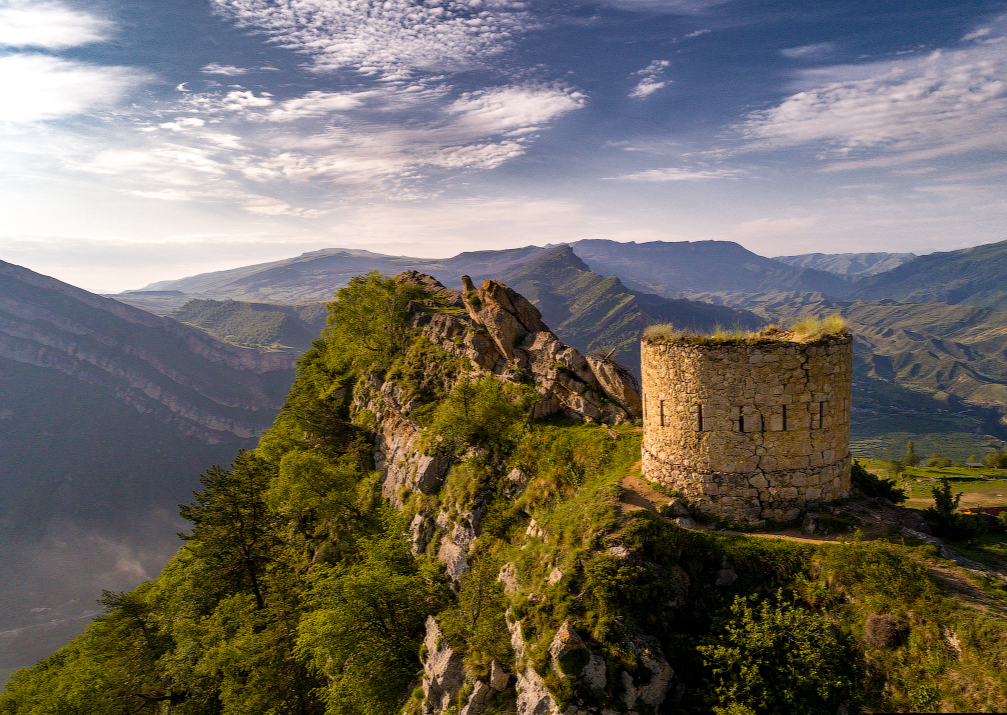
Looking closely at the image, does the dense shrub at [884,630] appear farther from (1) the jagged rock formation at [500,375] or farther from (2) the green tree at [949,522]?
(1) the jagged rock formation at [500,375]

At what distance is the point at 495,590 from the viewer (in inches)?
803

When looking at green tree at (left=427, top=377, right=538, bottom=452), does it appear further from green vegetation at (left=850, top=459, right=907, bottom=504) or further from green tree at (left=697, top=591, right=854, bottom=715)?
green vegetation at (left=850, top=459, right=907, bottom=504)

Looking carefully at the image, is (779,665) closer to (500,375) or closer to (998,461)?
(500,375)

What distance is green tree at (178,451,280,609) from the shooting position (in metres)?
32.7

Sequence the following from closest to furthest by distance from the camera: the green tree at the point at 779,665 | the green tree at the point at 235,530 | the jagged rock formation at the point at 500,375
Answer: the green tree at the point at 779,665
the jagged rock formation at the point at 500,375
the green tree at the point at 235,530

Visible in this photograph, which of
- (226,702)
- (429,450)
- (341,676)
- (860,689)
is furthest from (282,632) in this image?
(860,689)

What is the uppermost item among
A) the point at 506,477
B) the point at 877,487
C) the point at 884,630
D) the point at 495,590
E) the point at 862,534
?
the point at 877,487

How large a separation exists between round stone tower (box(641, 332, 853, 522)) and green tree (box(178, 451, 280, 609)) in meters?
29.6

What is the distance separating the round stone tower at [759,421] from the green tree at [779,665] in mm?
4706

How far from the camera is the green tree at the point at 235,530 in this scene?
32719 millimetres

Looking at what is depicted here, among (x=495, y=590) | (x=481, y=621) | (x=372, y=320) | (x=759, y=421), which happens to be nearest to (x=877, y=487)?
(x=759, y=421)

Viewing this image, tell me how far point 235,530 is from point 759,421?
110 ft

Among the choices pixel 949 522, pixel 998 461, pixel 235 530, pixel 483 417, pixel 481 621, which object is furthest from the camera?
pixel 998 461

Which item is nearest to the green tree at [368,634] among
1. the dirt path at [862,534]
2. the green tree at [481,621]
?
the green tree at [481,621]
